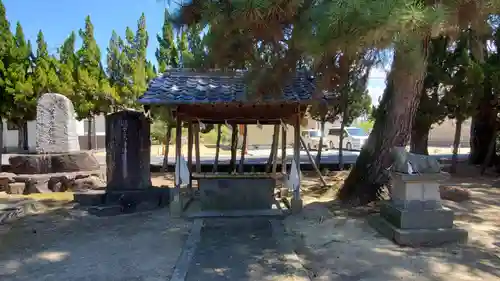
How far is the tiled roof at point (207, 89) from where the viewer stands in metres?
7.68

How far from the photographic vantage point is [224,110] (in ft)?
30.2

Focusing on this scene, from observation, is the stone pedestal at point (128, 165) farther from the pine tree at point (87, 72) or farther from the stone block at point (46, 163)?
the pine tree at point (87, 72)

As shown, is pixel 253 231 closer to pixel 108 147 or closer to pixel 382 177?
pixel 382 177

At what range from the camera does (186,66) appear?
9820mm

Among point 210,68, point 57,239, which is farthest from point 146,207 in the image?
point 210,68

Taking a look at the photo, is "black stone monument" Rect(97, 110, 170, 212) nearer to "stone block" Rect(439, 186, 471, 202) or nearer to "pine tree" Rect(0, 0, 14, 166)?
"stone block" Rect(439, 186, 471, 202)

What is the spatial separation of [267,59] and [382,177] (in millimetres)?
3614

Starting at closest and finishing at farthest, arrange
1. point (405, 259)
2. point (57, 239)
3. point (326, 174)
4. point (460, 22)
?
point (460, 22) < point (405, 259) < point (57, 239) < point (326, 174)

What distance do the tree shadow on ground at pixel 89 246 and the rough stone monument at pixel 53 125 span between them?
14.4ft

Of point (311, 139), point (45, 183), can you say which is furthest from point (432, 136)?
point (45, 183)

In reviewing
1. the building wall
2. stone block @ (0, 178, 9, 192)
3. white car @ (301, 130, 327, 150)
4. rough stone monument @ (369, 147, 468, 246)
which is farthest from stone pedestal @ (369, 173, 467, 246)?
the building wall

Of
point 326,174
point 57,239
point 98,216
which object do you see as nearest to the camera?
point 57,239

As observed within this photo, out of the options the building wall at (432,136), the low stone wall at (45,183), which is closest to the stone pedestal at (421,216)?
the low stone wall at (45,183)

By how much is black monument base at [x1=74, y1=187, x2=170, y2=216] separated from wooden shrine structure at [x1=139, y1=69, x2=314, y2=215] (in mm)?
742
